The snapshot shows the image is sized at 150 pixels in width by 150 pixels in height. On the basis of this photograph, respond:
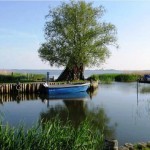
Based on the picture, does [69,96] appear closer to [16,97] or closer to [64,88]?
[64,88]

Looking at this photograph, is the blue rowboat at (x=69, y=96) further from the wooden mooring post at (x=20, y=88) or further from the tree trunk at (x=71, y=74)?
the tree trunk at (x=71, y=74)

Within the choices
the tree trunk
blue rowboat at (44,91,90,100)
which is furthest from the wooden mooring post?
the tree trunk

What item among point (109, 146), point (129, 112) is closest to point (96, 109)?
point (129, 112)

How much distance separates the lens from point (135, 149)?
1291 cm

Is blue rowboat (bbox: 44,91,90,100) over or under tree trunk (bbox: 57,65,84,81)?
under

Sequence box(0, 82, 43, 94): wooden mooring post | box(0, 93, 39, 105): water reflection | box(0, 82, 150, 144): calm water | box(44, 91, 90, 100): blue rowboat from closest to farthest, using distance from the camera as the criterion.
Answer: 1. box(0, 82, 150, 144): calm water
2. box(0, 93, 39, 105): water reflection
3. box(44, 91, 90, 100): blue rowboat
4. box(0, 82, 43, 94): wooden mooring post

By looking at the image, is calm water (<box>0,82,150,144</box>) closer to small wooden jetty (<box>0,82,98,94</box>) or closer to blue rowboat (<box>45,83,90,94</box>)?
small wooden jetty (<box>0,82,98,94</box>)

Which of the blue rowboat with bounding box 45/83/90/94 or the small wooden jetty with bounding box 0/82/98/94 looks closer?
the small wooden jetty with bounding box 0/82/98/94

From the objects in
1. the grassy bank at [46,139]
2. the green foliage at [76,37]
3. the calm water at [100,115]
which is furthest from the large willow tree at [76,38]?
the grassy bank at [46,139]

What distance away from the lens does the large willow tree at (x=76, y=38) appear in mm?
52250

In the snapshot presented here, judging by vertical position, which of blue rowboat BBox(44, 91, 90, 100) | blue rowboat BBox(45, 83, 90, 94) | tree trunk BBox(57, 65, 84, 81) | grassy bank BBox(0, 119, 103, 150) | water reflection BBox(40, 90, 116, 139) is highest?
tree trunk BBox(57, 65, 84, 81)

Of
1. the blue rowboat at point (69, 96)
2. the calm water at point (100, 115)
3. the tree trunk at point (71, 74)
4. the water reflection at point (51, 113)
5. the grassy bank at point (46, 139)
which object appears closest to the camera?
the grassy bank at point (46, 139)

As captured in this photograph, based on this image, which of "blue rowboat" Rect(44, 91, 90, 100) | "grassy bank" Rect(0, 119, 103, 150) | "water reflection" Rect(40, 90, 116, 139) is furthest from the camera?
"blue rowboat" Rect(44, 91, 90, 100)

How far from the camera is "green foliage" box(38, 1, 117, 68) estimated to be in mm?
52188
